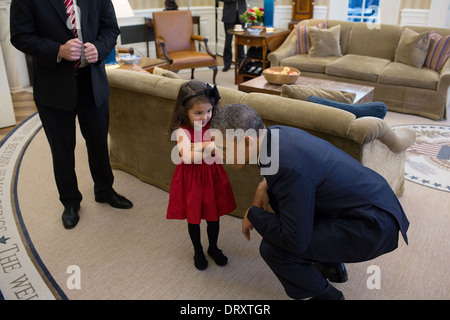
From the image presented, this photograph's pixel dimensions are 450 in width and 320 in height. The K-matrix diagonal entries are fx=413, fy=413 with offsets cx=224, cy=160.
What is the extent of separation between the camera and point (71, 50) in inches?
84.7

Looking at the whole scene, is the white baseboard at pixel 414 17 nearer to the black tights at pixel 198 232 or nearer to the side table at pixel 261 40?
the side table at pixel 261 40

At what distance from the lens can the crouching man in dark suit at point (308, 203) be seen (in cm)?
153

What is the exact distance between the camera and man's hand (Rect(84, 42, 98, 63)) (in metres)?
2.22

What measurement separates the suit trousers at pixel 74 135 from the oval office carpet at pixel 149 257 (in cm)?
23

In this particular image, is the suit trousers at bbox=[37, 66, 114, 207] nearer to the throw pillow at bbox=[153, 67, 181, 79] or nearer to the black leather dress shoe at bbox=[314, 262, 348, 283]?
the throw pillow at bbox=[153, 67, 181, 79]

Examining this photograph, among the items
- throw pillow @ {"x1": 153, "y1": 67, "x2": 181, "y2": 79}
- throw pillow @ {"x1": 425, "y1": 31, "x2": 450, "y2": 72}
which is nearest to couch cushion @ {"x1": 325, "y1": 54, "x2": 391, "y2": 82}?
throw pillow @ {"x1": 425, "y1": 31, "x2": 450, "y2": 72}

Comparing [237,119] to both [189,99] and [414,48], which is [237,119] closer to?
[189,99]

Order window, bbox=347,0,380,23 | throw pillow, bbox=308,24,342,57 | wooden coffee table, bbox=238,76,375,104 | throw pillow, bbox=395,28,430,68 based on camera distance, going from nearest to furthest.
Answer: wooden coffee table, bbox=238,76,375,104 → throw pillow, bbox=395,28,430,68 → throw pillow, bbox=308,24,342,57 → window, bbox=347,0,380,23

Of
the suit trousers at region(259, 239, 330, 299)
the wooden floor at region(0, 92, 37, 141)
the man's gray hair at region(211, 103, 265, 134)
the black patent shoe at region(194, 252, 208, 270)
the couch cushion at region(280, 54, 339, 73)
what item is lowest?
the black patent shoe at region(194, 252, 208, 270)

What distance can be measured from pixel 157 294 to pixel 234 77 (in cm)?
453

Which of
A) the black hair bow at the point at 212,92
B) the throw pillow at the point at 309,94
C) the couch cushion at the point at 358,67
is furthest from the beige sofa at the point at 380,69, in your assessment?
the black hair bow at the point at 212,92

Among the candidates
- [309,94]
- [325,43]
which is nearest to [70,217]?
[309,94]

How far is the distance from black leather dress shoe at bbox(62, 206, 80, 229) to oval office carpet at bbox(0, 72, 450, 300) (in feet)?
0.13

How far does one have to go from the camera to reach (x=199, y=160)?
1.97m
